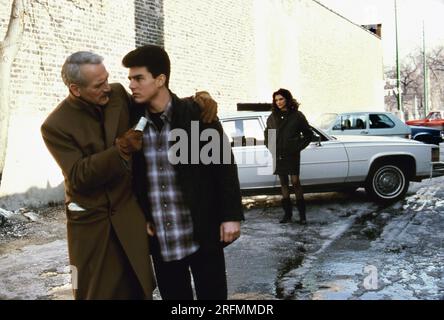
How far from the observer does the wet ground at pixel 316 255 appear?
4.68 meters

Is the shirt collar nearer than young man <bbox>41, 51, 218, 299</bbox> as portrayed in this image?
No

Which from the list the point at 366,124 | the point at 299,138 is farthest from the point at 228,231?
the point at 366,124

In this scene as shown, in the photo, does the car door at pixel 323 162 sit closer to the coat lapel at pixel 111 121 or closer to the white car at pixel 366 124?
the white car at pixel 366 124

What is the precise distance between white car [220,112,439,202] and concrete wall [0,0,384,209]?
3.68 m

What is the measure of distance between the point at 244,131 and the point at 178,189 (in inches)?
241

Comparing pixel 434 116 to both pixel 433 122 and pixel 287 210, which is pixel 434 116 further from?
pixel 287 210

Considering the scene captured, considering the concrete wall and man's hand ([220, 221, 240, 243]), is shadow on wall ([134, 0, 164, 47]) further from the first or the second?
man's hand ([220, 221, 240, 243])

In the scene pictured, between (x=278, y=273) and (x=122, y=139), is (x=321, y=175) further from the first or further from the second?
(x=122, y=139)

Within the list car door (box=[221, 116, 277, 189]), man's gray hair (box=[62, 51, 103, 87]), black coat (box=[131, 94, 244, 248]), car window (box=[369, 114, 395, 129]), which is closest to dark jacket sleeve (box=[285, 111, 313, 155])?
car door (box=[221, 116, 277, 189])

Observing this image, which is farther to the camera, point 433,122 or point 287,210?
point 433,122

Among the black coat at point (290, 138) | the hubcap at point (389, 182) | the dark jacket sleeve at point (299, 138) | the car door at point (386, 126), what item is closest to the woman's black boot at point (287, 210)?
the black coat at point (290, 138)

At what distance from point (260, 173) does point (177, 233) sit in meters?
5.97

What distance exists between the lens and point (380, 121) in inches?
554

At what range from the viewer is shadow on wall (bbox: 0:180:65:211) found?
30.0 feet
